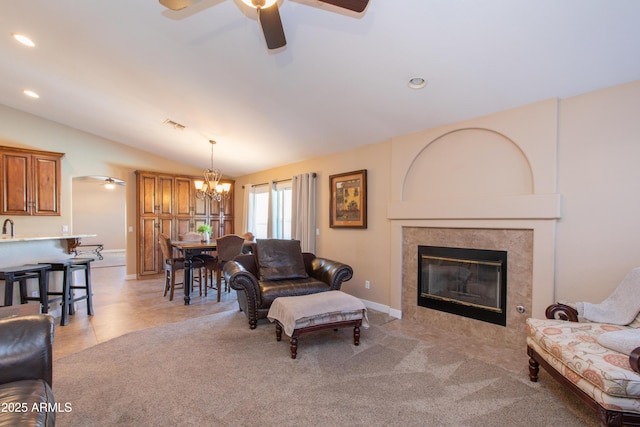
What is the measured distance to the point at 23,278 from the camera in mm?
3268

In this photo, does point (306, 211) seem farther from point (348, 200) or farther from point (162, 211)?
point (162, 211)

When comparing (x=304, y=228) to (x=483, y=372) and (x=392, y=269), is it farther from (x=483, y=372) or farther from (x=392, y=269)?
(x=483, y=372)

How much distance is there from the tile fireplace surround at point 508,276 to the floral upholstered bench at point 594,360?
53 cm

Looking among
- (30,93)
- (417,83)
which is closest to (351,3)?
(417,83)

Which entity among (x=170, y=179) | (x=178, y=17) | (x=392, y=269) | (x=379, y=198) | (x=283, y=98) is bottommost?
(x=392, y=269)

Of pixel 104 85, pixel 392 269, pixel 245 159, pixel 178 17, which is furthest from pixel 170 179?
pixel 392 269

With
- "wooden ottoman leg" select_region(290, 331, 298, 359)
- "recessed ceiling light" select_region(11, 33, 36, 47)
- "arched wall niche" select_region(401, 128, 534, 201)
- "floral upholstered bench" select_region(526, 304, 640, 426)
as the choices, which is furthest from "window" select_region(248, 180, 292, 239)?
"floral upholstered bench" select_region(526, 304, 640, 426)

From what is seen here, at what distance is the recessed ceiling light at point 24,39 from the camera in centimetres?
297

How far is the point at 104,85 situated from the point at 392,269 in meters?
4.56

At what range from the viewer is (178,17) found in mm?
2344

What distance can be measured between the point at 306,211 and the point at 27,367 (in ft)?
13.0

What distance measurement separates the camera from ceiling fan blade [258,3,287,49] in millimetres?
1664

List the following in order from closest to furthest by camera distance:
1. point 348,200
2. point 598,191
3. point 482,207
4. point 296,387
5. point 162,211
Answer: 1. point 296,387
2. point 598,191
3. point 482,207
4. point 348,200
5. point 162,211

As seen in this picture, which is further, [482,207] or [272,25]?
[482,207]
